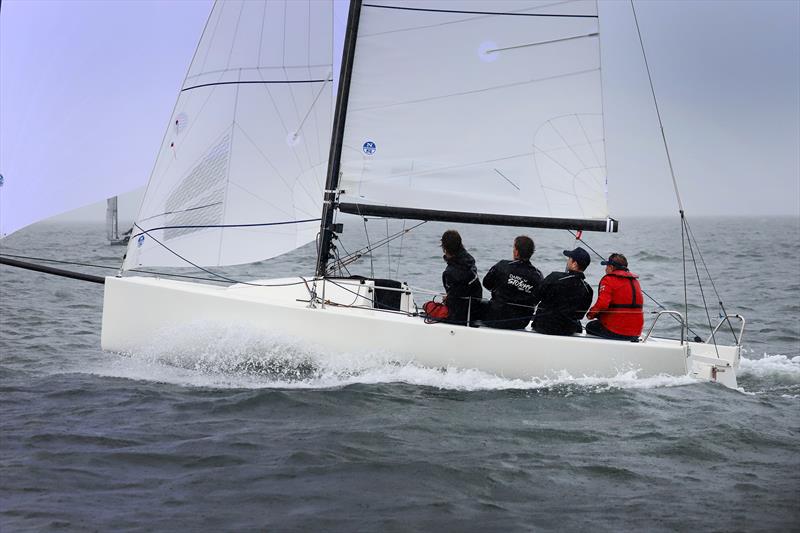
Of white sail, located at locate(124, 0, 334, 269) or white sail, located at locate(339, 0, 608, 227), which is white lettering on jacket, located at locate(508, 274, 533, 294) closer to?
white sail, located at locate(339, 0, 608, 227)

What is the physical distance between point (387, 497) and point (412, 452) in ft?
2.46

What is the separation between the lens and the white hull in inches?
279

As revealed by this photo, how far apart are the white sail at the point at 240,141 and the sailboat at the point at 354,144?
0.01m

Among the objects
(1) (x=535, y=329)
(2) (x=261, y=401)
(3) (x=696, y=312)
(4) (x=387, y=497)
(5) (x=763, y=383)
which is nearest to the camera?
(4) (x=387, y=497)

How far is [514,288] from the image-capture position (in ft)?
23.9

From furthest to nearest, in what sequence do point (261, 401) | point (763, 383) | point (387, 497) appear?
point (763, 383) < point (261, 401) < point (387, 497)

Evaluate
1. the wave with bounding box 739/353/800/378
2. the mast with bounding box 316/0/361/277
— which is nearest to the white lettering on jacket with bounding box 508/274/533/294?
the mast with bounding box 316/0/361/277

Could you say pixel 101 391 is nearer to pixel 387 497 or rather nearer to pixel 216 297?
pixel 216 297

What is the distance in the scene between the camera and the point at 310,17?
8.22 metres

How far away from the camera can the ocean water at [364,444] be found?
4.57 metres

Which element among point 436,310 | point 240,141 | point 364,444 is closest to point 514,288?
point 436,310

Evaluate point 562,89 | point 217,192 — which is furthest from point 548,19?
point 217,192

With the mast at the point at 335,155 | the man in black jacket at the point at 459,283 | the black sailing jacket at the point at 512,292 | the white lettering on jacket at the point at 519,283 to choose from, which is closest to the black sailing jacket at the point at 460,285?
the man in black jacket at the point at 459,283

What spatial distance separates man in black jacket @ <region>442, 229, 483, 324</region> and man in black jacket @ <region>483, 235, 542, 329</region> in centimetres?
13
